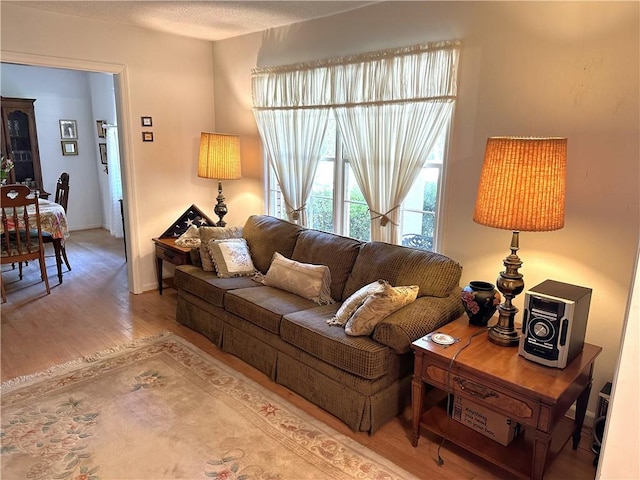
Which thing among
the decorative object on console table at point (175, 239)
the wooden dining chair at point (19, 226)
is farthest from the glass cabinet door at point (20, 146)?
the decorative object on console table at point (175, 239)

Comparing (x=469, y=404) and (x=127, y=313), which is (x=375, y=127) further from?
(x=127, y=313)

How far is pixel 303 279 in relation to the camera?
3.11 meters

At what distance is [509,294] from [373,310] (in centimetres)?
68

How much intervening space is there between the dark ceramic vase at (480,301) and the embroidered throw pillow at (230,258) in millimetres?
1782

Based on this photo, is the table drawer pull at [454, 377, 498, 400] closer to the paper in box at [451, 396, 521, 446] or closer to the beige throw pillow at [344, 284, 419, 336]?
the paper in box at [451, 396, 521, 446]

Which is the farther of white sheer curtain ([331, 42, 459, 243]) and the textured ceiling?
the textured ceiling

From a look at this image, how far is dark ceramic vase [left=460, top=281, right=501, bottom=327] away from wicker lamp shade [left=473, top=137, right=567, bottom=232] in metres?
0.46

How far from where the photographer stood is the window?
3043 mm

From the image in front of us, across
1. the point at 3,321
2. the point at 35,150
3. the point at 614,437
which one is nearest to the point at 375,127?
the point at 614,437

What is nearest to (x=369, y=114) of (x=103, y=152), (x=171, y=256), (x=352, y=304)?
(x=352, y=304)

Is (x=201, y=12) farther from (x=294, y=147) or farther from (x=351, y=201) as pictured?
(x=351, y=201)

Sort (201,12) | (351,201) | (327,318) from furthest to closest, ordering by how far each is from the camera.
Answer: (351,201) → (201,12) → (327,318)

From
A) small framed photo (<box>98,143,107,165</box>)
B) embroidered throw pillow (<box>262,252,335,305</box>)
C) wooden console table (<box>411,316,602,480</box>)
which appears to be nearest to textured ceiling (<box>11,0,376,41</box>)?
embroidered throw pillow (<box>262,252,335,305</box>)

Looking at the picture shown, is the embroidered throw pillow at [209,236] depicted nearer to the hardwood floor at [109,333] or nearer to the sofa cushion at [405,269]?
the hardwood floor at [109,333]
